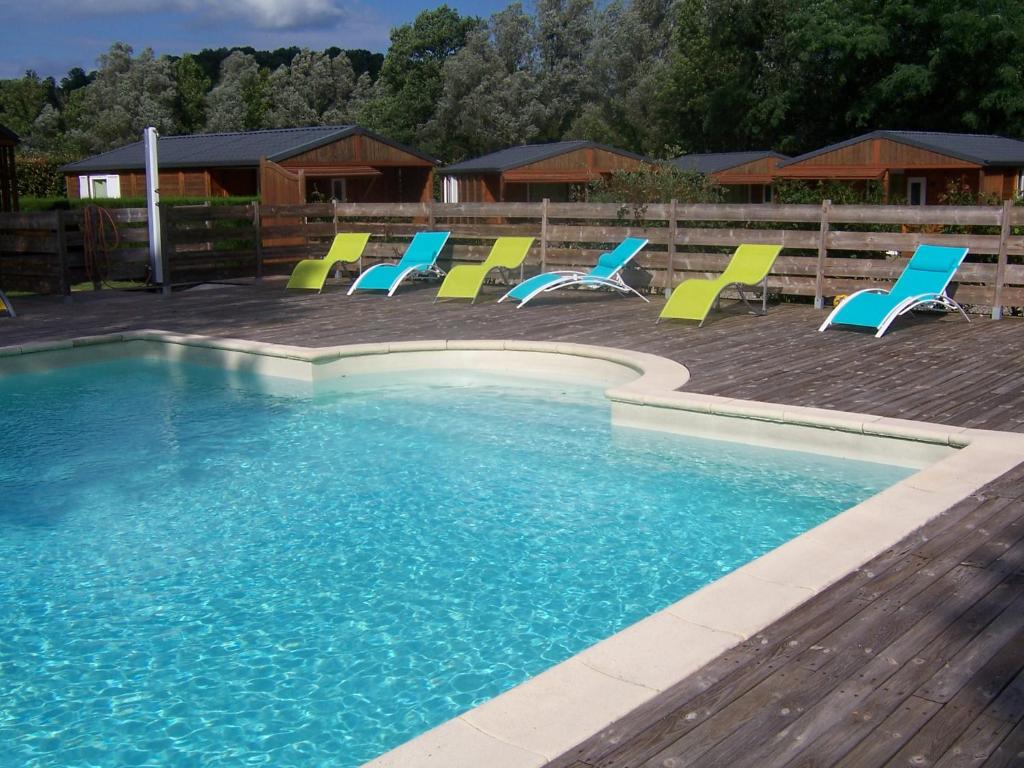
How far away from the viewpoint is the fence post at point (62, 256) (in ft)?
44.9

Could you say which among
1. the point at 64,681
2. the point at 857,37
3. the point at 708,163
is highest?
the point at 857,37

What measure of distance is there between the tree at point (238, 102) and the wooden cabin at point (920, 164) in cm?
3557

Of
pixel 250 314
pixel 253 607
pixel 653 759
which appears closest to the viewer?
pixel 653 759

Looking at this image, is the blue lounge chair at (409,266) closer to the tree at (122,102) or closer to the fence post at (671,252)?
the fence post at (671,252)

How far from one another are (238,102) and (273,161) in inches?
1320

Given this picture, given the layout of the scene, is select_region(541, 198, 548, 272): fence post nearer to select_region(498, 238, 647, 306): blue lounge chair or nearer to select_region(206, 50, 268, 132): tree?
select_region(498, 238, 647, 306): blue lounge chair

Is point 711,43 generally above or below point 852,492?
above

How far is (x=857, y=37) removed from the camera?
1458 inches

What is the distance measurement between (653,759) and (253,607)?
8.56 feet

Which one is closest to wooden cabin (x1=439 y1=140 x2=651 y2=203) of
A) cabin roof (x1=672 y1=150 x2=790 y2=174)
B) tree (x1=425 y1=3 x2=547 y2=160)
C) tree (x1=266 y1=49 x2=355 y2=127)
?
cabin roof (x1=672 y1=150 x2=790 y2=174)

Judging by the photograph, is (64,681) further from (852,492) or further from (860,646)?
(852,492)

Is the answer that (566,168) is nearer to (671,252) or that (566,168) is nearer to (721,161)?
(721,161)

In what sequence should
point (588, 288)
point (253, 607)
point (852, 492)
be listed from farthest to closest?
point (588, 288) → point (852, 492) → point (253, 607)

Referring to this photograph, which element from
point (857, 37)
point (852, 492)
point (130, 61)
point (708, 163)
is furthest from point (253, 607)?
point (130, 61)
